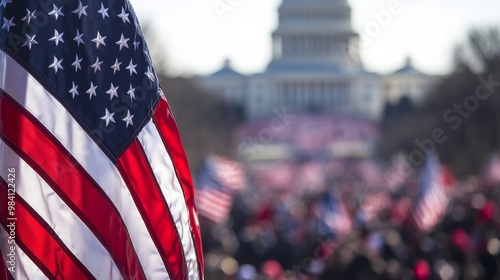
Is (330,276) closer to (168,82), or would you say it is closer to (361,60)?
(168,82)

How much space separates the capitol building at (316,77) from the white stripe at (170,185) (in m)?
122

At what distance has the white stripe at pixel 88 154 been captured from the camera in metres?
4.38

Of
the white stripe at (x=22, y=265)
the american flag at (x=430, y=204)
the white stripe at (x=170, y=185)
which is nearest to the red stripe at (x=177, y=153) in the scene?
the white stripe at (x=170, y=185)

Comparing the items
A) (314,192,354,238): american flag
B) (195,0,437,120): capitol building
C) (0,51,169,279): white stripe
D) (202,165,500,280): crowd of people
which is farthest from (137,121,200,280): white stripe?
(195,0,437,120): capitol building

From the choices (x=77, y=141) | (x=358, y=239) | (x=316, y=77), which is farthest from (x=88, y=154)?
(x=316, y=77)

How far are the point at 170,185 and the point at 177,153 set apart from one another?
148mm

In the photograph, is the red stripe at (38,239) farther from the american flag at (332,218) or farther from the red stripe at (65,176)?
the american flag at (332,218)

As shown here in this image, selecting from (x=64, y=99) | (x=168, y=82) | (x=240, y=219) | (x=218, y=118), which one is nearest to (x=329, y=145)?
(x=218, y=118)

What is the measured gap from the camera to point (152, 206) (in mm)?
4727

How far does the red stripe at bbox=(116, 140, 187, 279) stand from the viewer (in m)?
4.66

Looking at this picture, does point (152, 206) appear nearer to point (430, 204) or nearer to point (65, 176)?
point (65, 176)

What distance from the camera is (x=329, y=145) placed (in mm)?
107125

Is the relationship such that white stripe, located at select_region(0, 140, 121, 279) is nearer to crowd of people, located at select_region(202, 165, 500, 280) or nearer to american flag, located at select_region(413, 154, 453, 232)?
crowd of people, located at select_region(202, 165, 500, 280)

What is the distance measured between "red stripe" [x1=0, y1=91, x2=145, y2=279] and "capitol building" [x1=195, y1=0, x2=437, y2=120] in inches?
4830
